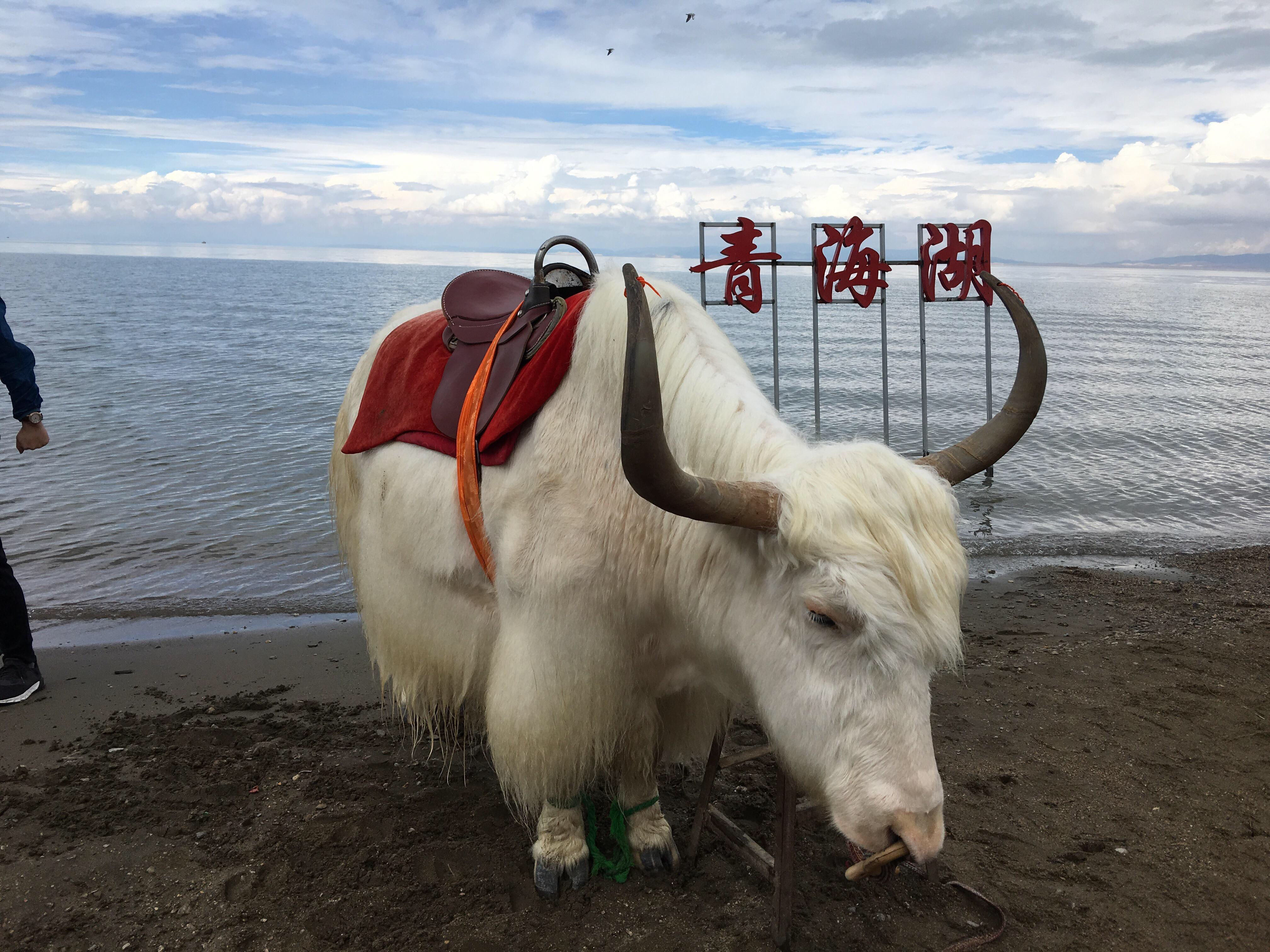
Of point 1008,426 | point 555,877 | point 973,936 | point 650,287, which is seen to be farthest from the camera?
point 555,877

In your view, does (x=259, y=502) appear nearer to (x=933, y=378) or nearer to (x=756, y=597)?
(x=756, y=597)

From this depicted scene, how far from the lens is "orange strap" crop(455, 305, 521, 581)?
8.41 feet

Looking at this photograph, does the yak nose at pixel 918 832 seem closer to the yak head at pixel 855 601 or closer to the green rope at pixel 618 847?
the yak head at pixel 855 601

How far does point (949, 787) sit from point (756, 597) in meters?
1.73

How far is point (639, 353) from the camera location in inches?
66.1

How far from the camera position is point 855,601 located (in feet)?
5.87

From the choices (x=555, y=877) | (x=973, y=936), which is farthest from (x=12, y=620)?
(x=973, y=936)

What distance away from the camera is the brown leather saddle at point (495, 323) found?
2613 mm

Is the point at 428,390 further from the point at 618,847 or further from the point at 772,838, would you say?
the point at 772,838

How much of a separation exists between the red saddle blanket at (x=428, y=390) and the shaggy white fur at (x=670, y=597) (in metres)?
0.04

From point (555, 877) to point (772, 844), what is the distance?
2.43 ft

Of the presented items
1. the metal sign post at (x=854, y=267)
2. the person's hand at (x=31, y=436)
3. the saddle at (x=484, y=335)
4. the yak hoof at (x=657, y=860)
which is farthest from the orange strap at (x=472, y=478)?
the metal sign post at (x=854, y=267)

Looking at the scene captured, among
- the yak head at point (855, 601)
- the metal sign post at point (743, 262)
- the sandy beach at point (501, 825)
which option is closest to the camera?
the yak head at point (855, 601)

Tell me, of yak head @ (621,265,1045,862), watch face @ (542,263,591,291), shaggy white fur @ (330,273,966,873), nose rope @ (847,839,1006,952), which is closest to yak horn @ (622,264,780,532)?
yak head @ (621,265,1045,862)
